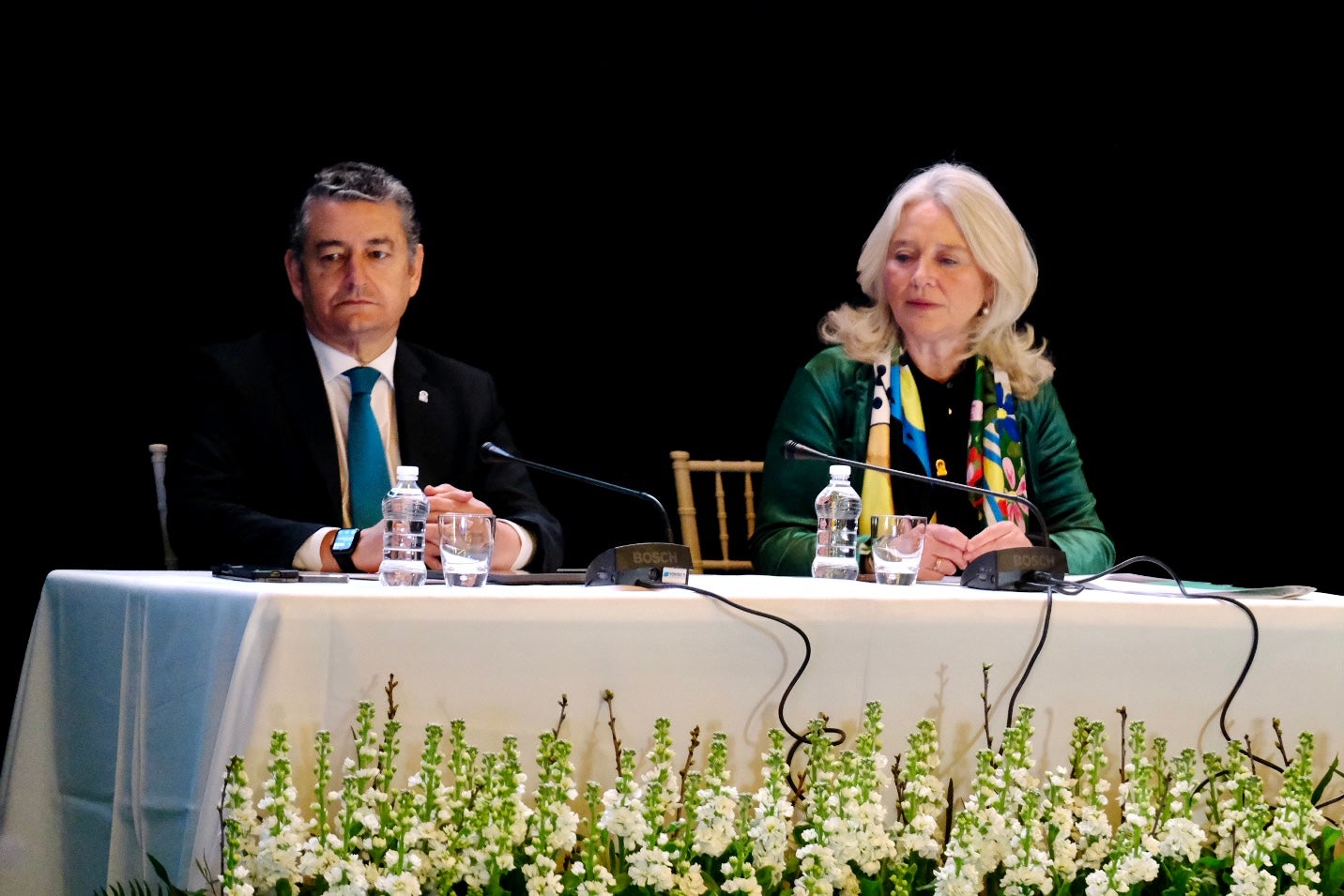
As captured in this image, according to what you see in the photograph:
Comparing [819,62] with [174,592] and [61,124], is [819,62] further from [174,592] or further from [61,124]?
[174,592]

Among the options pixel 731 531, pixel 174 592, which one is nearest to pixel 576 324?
pixel 731 531

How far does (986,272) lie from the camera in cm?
316

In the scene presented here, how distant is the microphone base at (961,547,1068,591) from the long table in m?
0.07

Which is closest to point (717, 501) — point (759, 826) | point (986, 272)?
point (986, 272)

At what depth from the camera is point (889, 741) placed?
71.4 inches

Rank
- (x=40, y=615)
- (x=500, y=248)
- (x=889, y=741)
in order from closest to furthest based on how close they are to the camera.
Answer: (x=889, y=741) → (x=40, y=615) → (x=500, y=248)

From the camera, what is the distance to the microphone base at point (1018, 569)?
2041 mm

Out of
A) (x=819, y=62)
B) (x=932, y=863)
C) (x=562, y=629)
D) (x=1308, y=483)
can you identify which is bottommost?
(x=932, y=863)

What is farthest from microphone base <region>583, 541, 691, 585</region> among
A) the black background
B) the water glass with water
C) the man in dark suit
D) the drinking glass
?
the black background

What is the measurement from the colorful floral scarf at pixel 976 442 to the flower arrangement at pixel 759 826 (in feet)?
3.90

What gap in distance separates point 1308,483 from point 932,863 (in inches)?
93.1

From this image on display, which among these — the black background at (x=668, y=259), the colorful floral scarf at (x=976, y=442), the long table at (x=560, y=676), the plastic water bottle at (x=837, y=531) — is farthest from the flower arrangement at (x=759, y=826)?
the black background at (x=668, y=259)

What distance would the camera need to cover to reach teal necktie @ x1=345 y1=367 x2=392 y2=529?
290cm

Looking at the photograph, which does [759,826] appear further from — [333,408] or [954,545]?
[333,408]
